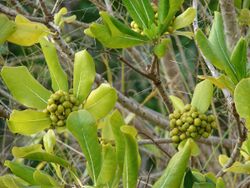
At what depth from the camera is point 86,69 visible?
0.96m

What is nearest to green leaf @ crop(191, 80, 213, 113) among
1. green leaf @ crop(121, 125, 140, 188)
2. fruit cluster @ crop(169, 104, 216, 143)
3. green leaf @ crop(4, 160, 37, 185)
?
fruit cluster @ crop(169, 104, 216, 143)

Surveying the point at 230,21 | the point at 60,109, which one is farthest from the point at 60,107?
the point at 230,21

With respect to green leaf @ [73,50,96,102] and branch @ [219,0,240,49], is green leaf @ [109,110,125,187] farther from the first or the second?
branch @ [219,0,240,49]

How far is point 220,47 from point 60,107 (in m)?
0.27

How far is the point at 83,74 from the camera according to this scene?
3.15ft

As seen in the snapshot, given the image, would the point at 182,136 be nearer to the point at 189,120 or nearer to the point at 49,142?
the point at 189,120

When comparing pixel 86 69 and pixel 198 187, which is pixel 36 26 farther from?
pixel 198 187

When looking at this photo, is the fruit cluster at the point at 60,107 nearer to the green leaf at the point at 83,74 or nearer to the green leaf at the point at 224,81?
the green leaf at the point at 83,74

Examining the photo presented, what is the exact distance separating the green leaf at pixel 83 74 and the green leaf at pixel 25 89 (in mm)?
61

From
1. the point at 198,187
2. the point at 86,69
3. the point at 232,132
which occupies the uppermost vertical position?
the point at 86,69

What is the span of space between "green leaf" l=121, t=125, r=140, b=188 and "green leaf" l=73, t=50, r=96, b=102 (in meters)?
0.14

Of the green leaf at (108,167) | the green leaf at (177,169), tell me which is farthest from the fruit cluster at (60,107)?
the green leaf at (177,169)

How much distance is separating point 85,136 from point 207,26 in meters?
0.68

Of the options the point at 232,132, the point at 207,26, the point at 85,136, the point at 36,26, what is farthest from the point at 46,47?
the point at 232,132
